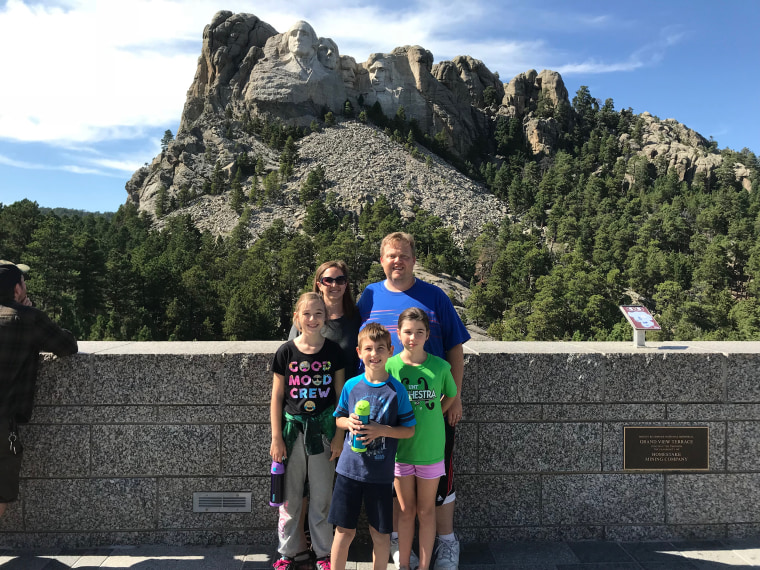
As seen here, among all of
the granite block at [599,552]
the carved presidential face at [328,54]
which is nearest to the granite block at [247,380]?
the granite block at [599,552]

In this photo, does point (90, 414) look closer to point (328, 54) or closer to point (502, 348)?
point (502, 348)

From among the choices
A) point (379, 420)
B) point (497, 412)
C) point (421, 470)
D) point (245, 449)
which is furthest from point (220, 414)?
point (497, 412)

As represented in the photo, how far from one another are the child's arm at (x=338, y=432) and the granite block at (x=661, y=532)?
2.03m

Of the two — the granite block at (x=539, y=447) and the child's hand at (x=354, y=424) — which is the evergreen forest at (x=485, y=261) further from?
the child's hand at (x=354, y=424)

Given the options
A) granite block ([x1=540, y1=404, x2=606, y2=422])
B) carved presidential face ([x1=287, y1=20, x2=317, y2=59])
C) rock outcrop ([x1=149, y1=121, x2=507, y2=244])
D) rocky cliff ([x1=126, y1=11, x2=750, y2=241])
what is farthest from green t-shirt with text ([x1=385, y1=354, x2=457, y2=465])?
carved presidential face ([x1=287, y1=20, x2=317, y2=59])

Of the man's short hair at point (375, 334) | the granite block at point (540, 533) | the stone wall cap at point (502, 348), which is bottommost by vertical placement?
the granite block at point (540, 533)

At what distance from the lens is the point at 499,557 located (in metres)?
3.51

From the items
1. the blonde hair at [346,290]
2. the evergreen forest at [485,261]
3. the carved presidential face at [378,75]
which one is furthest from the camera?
the carved presidential face at [378,75]

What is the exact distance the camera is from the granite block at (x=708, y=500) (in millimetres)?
3773

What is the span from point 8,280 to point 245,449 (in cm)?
182

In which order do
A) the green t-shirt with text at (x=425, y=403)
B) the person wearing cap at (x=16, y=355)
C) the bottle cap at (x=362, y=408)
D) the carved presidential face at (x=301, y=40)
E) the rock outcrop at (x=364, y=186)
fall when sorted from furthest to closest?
the carved presidential face at (x=301, y=40), the rock outcrop at (x=364, y=186), the person wearing cap at (x=16, y=355), the green t-shirt with text at (x=425, y=403), the bottle cap at (x=362, y=408)

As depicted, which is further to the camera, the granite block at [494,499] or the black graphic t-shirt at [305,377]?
the granite block at [494,499]

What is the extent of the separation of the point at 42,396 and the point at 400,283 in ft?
8.17

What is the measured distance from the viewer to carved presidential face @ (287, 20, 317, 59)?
344 feet
